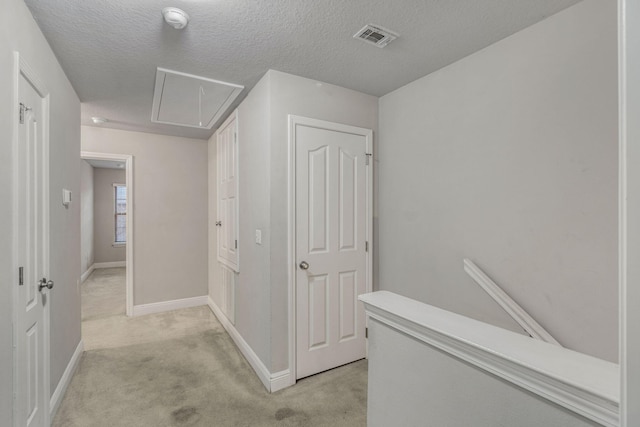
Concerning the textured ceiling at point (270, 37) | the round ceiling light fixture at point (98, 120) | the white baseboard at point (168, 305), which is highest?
the textured ceiling at point (270, 37)

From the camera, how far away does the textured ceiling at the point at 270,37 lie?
64.6 inches

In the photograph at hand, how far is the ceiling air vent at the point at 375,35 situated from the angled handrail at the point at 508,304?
5.12 ft

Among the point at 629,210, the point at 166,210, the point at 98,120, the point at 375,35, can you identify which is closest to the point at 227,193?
the point at 166,210

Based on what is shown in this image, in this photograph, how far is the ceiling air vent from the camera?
1.84 m

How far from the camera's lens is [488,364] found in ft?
2.78

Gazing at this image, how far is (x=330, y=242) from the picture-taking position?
8.57ft

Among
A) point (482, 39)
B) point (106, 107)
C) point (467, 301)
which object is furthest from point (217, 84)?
point (467, 301)

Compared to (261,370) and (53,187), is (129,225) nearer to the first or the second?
(53,187)

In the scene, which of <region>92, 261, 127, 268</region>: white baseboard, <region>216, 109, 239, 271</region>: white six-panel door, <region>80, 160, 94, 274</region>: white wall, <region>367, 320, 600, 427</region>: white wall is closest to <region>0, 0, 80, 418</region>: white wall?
<region>216, 109, 239, 271</region>: white six-panel door

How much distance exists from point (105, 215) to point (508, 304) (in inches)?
327

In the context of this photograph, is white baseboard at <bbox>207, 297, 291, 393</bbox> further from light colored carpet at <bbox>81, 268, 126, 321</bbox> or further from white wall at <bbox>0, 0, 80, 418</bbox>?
light colored carpet at <bbox>81, 268, 126, 321</bbox>

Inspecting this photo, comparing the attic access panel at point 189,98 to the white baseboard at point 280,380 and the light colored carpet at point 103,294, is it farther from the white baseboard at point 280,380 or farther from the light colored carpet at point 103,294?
the light colored carpet at point 103,294

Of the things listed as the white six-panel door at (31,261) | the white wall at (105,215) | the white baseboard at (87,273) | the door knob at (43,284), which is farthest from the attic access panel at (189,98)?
the white wall at (105,215)

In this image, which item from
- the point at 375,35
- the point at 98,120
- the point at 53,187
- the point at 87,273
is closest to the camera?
the point at 375,35
